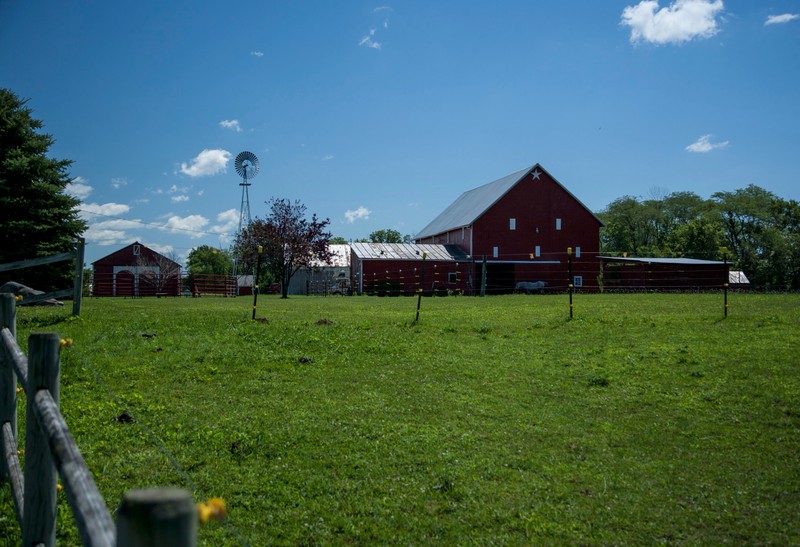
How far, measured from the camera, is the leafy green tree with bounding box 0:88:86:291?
29.3 meters

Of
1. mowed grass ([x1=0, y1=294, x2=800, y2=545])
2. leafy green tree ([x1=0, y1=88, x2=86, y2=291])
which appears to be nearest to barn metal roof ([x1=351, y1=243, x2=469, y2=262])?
leafy green tree ([x1=0, y1=88, x2=86, y2=291])

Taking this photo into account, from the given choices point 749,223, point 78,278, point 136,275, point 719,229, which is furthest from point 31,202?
point 749,223

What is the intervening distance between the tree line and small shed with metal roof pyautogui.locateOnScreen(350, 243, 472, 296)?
23258mm

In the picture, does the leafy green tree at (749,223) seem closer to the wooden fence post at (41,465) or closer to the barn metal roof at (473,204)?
the barn metal roof at (473,204)

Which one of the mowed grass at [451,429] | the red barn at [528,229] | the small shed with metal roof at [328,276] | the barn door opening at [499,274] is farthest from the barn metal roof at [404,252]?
the mowed grass at [451,429]

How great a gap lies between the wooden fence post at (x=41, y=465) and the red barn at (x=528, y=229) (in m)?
40.3

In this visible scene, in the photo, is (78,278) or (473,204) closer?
(78,278)

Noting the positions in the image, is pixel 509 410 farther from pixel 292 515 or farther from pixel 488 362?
pixel 292 515

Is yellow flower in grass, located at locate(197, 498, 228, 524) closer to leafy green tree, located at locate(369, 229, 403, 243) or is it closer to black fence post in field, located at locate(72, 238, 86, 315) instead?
black fence post in field, located at locate(72, 238, 86, 315)

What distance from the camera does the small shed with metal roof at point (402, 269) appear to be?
40053mm

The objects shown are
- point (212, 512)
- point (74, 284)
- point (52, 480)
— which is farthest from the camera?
point (74, 284)

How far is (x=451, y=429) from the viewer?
667 centimetres

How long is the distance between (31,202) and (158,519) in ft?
115

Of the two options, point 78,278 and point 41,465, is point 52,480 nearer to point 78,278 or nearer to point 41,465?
point 41,465
